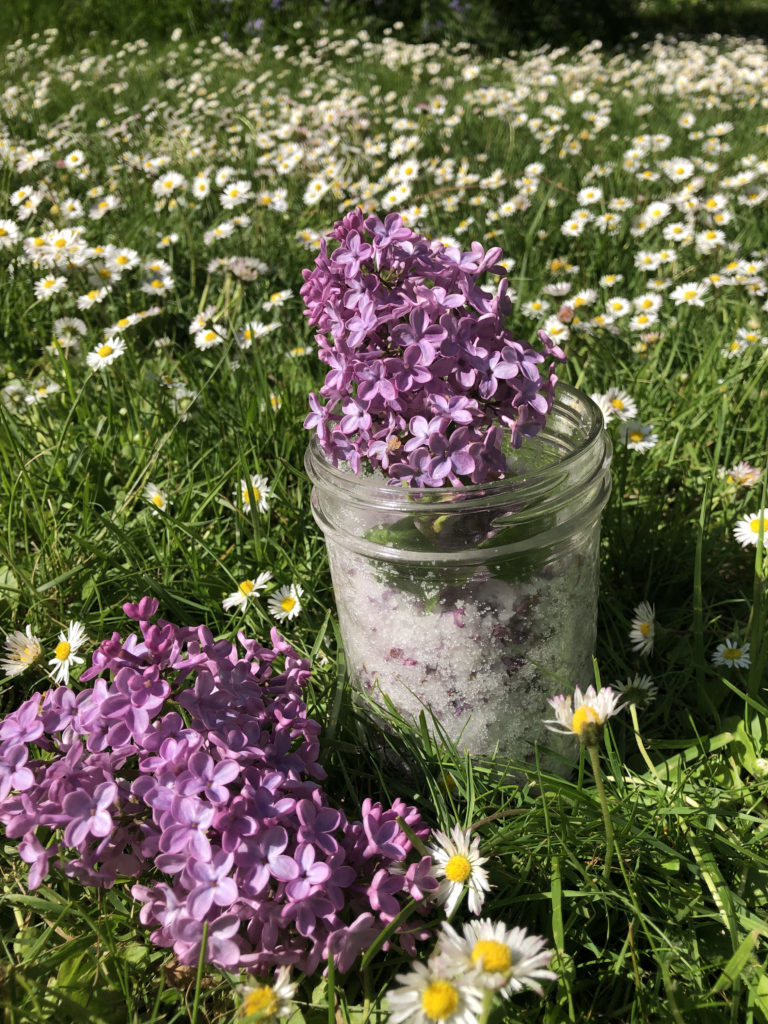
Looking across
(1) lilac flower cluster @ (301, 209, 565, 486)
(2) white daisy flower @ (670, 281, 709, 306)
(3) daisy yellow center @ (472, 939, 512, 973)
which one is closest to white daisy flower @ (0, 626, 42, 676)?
(1) lilac flower cluster @ (301, 209, 565, 486)

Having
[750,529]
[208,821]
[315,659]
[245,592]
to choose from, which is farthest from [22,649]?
[750,529]

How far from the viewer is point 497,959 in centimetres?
91

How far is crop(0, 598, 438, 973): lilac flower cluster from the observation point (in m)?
1.06

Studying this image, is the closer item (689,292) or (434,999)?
(434,999)

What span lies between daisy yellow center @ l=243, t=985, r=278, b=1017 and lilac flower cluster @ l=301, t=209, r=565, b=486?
0.67 metres

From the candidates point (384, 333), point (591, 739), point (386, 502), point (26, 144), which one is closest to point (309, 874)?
point (591, 739)

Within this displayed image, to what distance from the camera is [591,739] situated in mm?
1000

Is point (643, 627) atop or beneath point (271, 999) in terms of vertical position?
beneath

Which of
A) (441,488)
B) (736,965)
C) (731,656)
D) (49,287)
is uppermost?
(441,488)

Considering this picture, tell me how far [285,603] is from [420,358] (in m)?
0.78

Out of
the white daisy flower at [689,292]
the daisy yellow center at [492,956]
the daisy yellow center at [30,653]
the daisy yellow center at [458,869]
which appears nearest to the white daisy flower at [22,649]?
the daisy yellow center at [30,653]

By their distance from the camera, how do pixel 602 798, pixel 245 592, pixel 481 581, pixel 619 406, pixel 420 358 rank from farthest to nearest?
1. pixel 619 406
2. pixel 245 592
3. pixel 481 581
4. pixel 420 358
5. pixel 602 798

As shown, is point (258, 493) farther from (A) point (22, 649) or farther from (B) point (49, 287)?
(B) point (49, 287)

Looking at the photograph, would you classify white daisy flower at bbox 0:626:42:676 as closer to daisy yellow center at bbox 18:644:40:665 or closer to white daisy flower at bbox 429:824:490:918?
daisy yellow center at bbox 18:644:40:665
